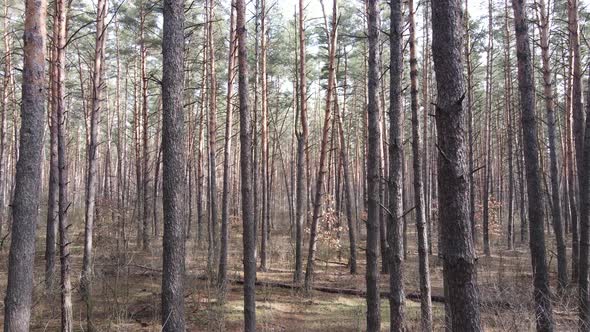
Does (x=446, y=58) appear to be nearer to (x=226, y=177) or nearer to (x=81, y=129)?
(x=226, y=177)

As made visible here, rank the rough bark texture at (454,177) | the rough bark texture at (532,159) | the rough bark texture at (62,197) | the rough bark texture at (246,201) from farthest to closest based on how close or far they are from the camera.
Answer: the rough bark texture at (62,197) → the rough bark texture at (246,201) → the rough bark texture at (532,159) → the rough bark texture at (454,177)

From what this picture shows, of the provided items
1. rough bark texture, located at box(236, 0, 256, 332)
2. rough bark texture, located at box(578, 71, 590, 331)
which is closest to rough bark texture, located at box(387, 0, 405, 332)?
rough bark texture, located at box(236, 0, 256, 332)

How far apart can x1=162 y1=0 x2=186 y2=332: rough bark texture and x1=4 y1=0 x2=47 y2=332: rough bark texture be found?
1.63 m

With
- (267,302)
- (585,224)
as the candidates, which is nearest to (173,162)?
(267,302)

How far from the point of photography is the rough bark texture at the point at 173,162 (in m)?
5.09

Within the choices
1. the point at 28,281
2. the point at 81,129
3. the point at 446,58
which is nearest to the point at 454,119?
the point at 446,58

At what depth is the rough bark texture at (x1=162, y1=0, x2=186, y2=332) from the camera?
5094mm

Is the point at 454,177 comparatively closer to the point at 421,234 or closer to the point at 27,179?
the point at 421,234

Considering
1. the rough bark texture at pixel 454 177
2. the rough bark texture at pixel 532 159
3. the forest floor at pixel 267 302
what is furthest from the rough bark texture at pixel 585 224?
the rough bark texture at pixel 454 177

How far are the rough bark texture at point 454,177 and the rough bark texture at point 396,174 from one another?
2707 millimetres

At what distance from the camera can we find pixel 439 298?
9.20m

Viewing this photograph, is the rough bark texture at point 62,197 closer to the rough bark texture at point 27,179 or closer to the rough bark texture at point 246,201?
the rough bark texture at point 27,179

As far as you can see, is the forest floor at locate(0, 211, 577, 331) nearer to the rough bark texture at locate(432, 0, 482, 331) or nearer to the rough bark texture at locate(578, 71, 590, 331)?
the rough bark texture at locate(578, 71, 590, 331)

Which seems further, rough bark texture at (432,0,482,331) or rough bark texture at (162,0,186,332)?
rough bark texture at (162,0,186,332)
